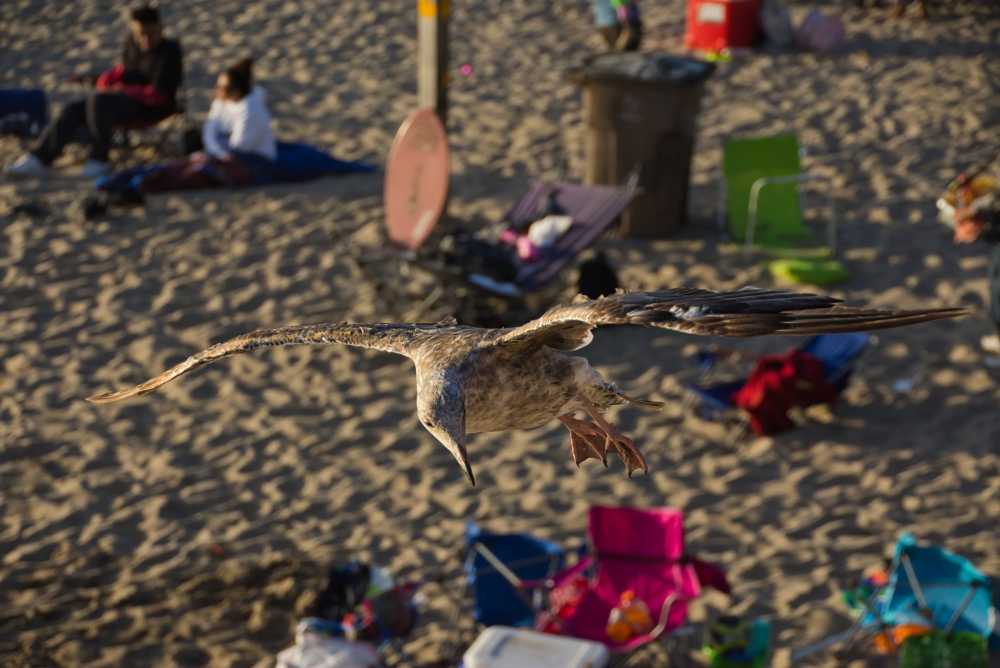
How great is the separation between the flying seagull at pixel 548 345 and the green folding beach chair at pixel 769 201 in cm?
618

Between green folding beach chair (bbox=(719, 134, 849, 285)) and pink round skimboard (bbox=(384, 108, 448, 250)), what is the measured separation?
2.40m

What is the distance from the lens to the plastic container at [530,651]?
6.94 m

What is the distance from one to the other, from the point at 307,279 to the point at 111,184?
2.41 metres

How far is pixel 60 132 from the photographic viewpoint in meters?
13.8

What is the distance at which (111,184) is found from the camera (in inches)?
515

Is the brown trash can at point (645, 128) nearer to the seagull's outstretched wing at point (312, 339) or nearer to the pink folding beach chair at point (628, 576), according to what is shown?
the pink folding beach chair at point (628, 576)

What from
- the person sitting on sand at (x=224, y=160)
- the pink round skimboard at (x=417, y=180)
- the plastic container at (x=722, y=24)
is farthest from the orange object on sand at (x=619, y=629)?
the plastic container at (x=722, y=24)

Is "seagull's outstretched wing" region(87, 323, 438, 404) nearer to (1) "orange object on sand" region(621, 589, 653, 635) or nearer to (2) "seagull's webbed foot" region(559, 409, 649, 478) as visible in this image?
(2) "seagull's webbed foot" region(559, 409, 649, 478)

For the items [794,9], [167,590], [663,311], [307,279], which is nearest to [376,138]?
[307,279]

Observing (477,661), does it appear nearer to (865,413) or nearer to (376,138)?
(865,413)

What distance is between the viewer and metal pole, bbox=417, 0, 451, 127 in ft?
39.0

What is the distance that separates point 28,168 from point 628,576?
8242 millimetres

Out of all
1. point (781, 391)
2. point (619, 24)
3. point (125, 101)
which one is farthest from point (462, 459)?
point (619, 24)

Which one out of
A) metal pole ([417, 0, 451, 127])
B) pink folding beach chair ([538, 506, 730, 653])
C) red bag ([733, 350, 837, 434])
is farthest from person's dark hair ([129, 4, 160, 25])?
pink folding beach chair ([538, 506, 730, 653])
